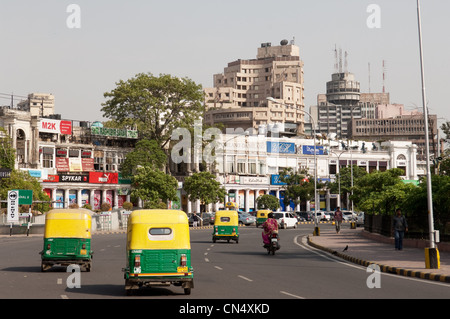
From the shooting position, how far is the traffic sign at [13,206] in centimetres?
5725

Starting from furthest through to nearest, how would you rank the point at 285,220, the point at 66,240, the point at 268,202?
the point at 268,202 < the point at 285,220 < the point at 66,240

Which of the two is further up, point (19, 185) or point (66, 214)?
point (19, 185)

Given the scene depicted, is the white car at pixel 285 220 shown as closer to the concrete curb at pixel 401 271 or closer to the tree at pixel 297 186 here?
the tree at pixel 297 186

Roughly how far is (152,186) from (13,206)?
27265 millimetres

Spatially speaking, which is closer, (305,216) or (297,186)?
(305,216)

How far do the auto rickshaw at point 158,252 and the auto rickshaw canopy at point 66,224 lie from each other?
7.00m

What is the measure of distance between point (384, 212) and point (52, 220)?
24086 mm

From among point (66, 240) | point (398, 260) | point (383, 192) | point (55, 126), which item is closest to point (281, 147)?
point (55, 126)

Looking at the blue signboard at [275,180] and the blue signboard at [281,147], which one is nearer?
the blue signboard at [275,180]

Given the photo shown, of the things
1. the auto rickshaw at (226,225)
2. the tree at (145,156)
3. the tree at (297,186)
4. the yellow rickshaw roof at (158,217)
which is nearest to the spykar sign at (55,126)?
the tree at (145,156)

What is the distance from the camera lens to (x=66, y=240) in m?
24.4

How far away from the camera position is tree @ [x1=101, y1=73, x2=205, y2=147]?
89.2 metres

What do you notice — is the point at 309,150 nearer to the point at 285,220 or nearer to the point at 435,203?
the point at 285,220
